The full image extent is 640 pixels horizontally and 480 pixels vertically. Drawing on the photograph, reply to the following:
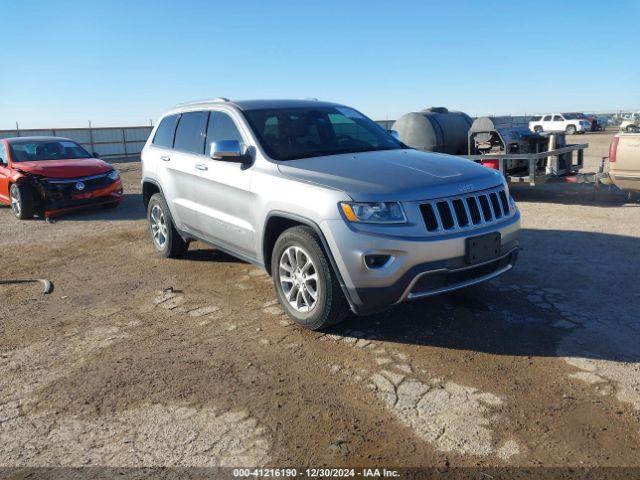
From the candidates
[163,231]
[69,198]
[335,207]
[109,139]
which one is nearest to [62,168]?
[69,198]

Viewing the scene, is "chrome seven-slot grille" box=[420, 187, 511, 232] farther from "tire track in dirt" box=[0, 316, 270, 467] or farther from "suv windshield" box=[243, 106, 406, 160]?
"tire track in dirt" box=[0, 316, 270, 467]

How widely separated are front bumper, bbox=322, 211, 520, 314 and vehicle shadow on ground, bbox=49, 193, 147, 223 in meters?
7.28

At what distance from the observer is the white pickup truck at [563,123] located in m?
39.3

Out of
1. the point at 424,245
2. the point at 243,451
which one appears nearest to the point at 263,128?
the point at 424,245

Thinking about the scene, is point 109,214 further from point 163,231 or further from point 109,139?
point 109,139

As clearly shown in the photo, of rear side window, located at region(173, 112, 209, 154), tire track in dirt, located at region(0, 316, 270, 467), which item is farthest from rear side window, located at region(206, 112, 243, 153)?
tire track in dirt, located at region(0, 316, 270, 467)

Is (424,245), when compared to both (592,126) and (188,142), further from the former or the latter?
(592,126)

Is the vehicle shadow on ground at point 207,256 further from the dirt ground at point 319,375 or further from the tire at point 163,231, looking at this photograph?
the dirt ground at point 319,375

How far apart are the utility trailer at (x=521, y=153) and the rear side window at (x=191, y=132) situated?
5576 mm

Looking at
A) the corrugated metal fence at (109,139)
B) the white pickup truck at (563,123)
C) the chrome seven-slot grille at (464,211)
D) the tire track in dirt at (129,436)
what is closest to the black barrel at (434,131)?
the chrome seven-slot grille at (464,211)

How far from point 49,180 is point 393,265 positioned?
8.43 metres

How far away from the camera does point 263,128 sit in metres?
4.89

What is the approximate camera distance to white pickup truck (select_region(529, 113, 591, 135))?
3934 cm

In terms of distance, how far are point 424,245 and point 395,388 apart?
964 mm
